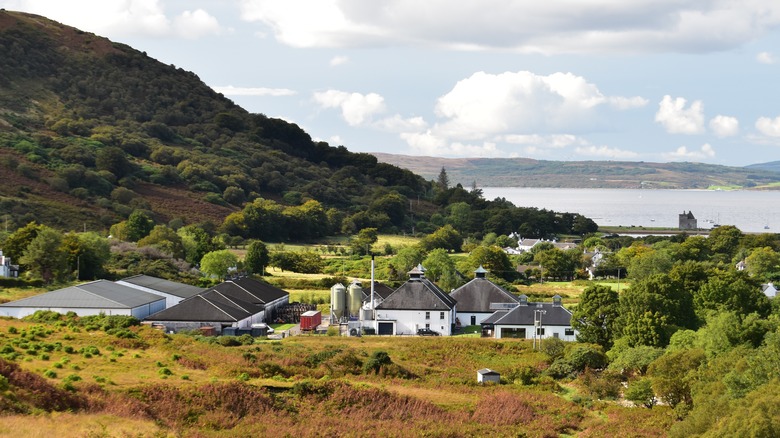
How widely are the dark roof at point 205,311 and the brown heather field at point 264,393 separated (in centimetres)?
529

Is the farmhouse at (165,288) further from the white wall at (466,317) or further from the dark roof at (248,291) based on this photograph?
the white wall at (466,317)

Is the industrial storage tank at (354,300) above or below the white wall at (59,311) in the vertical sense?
below

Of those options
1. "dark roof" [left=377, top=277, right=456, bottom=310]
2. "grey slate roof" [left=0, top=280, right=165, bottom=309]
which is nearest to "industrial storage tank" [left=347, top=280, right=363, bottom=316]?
"dark roof" [left=377, top=277, right=456, bottom=310]

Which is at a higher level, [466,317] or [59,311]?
[59,311]

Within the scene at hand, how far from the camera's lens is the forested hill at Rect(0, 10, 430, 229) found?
363 ft

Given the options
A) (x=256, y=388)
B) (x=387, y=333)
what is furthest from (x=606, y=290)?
(x=256, y=388)

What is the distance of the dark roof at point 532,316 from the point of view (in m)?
50.8

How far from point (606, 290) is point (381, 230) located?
249 ft

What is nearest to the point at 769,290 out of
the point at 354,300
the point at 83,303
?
the point at 354,300

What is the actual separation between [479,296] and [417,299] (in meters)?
5.08

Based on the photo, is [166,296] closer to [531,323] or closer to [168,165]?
[531,323]

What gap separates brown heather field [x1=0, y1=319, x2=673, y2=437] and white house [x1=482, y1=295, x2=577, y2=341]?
5.69m

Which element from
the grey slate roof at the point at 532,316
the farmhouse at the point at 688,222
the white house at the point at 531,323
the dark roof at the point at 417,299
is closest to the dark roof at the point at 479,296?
the dark roof at the point at 417,299

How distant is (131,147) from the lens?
139500 mm
